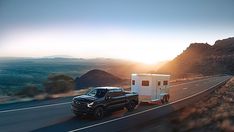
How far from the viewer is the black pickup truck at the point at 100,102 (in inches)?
831

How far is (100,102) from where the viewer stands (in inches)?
859

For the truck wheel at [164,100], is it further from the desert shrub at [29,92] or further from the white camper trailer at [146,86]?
the desert shrub at [29,92]

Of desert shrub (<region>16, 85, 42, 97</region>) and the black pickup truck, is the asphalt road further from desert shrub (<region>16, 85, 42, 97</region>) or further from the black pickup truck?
desert shrub (<region>16, 85, 42, 97</region>)

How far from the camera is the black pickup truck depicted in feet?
69.3

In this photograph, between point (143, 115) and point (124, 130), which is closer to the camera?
point (124, 130)

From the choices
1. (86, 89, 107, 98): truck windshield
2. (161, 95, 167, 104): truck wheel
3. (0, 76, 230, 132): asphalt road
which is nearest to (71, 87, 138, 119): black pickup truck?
(86, 89, 107, 98): truck windshield

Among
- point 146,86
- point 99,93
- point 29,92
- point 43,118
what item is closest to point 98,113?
point 99,93

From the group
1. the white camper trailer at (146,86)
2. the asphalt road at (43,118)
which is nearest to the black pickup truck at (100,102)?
the asphalt road at (43,118)

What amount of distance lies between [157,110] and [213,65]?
380ft

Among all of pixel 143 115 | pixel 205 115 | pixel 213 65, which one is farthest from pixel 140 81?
pixel 213 65

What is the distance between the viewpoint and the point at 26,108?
2441 cm

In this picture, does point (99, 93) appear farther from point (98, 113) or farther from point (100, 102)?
point (98, 113)

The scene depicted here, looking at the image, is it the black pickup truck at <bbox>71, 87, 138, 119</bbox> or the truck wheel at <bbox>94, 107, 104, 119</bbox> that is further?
the truck wheel at <bbox>94, 107, 104, 119</bbox>

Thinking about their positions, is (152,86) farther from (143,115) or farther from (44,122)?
(44,122)
